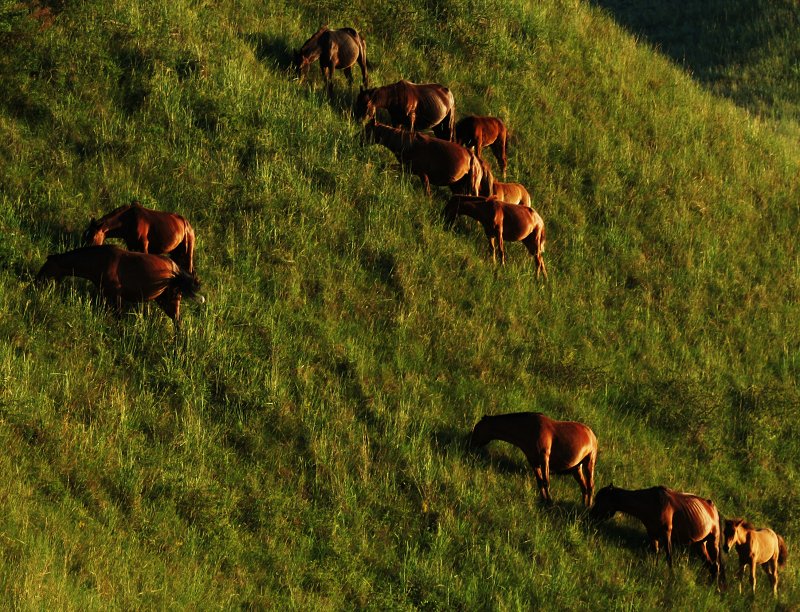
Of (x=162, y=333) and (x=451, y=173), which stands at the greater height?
(x=451, y=173)

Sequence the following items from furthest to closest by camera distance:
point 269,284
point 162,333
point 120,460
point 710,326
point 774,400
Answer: point 710,326 → point 774,400 → point 269,284 → point 162,333 → point 120,460

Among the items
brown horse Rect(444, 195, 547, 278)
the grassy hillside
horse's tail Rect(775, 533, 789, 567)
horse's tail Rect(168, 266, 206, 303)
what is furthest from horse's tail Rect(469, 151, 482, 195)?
horse's tail Rect(775, 533, 789, 567)

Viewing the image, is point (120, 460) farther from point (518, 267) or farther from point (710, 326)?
point (710, 326)

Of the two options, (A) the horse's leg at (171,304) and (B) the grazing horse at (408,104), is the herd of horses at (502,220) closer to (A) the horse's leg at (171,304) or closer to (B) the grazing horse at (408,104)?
(B) the grazing horse at (408,104)

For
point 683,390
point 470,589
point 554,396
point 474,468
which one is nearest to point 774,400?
point 683,390

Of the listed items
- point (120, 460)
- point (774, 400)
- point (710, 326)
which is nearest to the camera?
point (120, 460)
